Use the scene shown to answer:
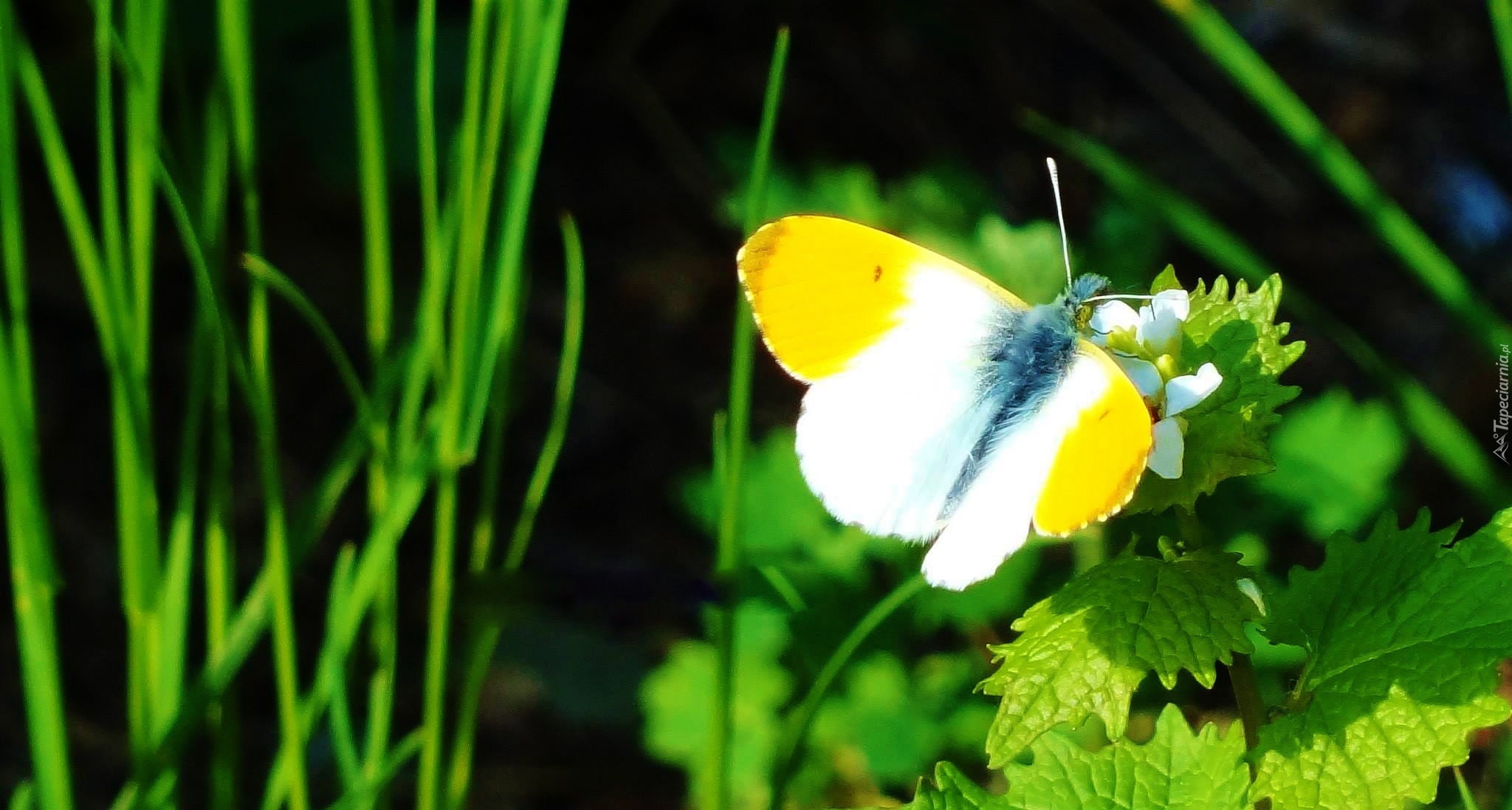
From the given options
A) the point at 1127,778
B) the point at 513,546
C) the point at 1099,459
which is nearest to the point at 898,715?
the point at 513,546

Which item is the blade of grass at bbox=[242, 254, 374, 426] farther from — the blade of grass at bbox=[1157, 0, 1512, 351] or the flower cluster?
the blade of grass at bbox=[1157, 0, 1512, 351]

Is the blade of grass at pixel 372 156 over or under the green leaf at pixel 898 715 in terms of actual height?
over

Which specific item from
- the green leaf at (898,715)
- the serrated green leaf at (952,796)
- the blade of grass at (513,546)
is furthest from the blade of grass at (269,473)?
the green leaf at (898,715)

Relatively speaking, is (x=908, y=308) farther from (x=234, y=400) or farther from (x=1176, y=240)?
(x=1176, y=240)

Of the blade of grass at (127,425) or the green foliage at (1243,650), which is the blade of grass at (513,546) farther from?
the green foliage at (1243,650)

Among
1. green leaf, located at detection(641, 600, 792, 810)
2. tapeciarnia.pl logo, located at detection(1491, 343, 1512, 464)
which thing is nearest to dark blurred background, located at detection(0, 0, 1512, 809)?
tapeciarnia.pl logo, located at detection(1491, 343, 1512, 464)

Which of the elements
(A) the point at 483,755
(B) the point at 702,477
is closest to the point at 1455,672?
(B) the point at 702,477
